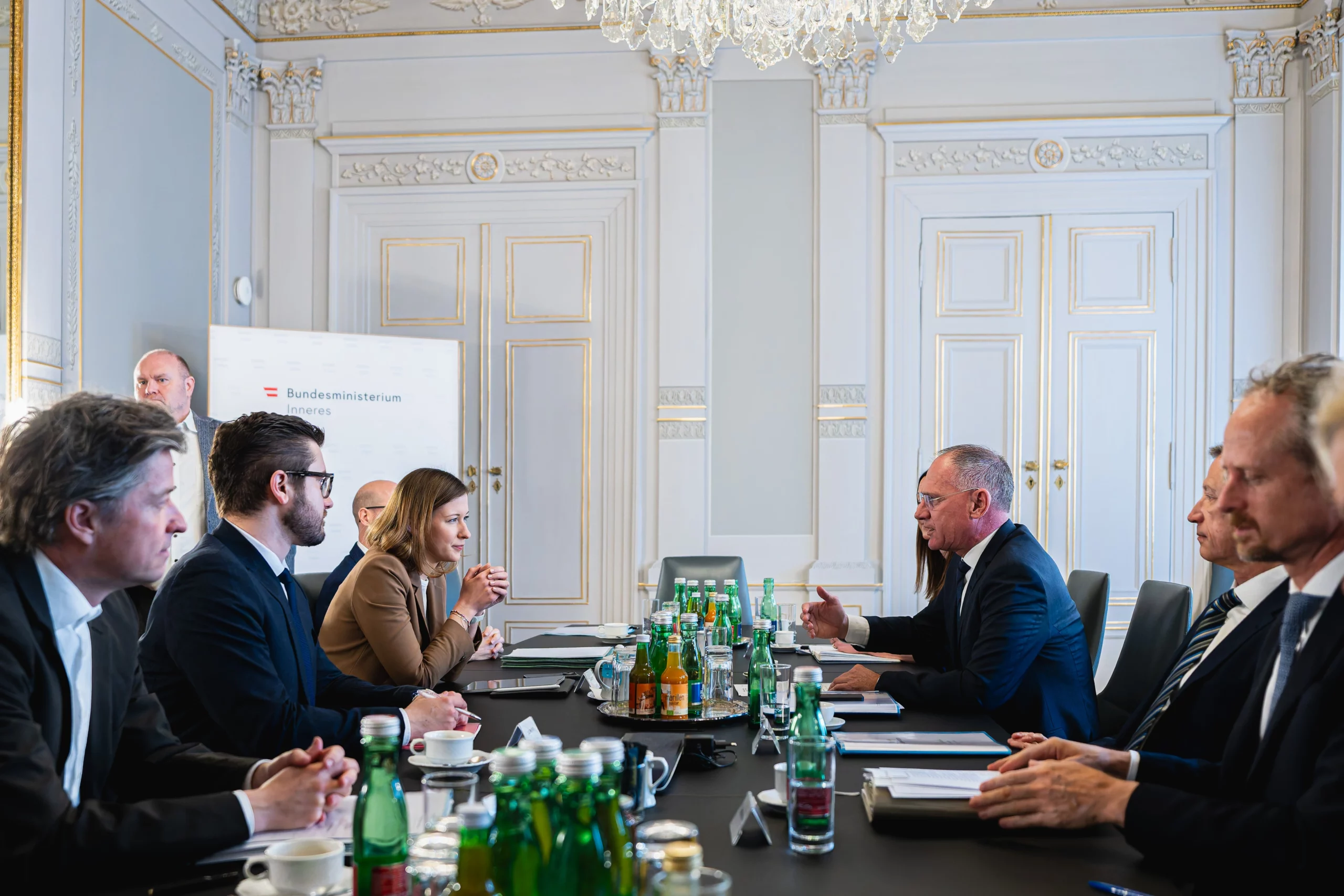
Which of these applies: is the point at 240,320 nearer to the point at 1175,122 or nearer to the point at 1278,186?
the point at 1175,122

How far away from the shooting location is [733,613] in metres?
4.13

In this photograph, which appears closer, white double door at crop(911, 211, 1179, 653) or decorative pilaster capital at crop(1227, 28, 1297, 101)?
decorative pilaster capital at crop(1227, 28, 1297, 101)

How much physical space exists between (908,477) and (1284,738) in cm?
498

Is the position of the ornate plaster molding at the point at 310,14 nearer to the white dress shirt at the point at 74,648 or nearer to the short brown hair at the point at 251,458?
the short brown hair at the point at 251,458

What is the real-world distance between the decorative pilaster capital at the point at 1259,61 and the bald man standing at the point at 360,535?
5.15m

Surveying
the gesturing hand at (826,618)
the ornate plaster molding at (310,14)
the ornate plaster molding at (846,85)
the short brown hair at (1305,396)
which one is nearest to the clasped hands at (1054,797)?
the short brown hair at (1305,396)

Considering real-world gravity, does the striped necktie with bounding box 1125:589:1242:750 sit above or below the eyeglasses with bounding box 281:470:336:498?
below

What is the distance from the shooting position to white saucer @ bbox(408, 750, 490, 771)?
1.93 m

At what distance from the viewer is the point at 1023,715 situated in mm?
2943

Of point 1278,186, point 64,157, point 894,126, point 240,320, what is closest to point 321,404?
point 240,320

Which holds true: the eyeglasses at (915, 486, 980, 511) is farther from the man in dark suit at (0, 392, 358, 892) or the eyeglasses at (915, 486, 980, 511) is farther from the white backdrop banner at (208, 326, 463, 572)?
the white backdrop banner at (208, 326, 463, 572)

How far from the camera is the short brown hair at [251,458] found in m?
2.41

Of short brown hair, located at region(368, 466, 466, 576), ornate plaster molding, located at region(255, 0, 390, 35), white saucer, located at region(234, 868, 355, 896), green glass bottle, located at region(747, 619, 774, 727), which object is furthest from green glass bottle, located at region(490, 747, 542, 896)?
ornate plaster molding, located at region(255, 0, 390, 35)

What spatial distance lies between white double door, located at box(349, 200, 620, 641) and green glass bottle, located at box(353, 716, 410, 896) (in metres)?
5.35
